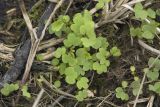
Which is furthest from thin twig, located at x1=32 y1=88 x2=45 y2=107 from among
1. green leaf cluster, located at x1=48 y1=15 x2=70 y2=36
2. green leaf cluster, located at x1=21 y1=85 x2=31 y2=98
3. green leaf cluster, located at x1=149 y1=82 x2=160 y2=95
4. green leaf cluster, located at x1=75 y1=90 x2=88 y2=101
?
green leaf cluster, located at x1=149 y1=82 x2=160 y2=95

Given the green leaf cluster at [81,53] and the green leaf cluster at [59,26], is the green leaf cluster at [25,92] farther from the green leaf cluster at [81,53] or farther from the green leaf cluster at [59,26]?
the green leaf cluster at [59,26]

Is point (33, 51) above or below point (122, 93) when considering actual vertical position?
above

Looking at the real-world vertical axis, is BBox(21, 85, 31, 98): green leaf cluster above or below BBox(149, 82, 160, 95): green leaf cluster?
above

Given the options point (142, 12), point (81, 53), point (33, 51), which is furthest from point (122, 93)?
point (33, 51)

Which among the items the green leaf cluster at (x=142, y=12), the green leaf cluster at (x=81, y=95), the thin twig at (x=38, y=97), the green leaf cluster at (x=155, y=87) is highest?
the green leaf cluster at (x=142, y=12)

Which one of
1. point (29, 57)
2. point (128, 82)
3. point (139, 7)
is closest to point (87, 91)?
point (128, 82)

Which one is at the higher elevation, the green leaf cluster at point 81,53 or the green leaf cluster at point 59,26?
the green leaf cluster at point 59,26

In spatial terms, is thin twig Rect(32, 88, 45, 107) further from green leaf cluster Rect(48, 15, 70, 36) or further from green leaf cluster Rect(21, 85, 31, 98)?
green leaf cluster Rect(48, 15, 70, 36)

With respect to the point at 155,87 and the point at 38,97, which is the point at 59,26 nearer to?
the point at 38,97

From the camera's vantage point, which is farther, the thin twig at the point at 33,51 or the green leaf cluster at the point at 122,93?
the thin twig at the point at 33,51

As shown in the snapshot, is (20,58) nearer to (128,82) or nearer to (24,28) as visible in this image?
(24,28)

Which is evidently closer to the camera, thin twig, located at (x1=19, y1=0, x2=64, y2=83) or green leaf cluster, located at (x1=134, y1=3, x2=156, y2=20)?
green leaf cluster, located at (x1=134, y1=3, x2=156, y2=20)

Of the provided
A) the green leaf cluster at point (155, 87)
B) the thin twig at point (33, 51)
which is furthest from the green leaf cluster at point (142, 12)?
the thin twig at point (33, 51)
